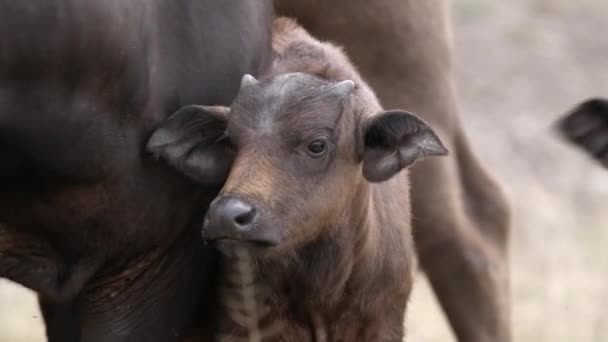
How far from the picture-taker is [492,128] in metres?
17.8

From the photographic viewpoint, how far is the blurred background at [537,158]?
12.7 metres

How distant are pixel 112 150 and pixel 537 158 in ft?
38.0

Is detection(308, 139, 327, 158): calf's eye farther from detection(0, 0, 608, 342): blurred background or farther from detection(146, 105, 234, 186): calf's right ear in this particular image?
detection(0, 0, 608, 342): blurred background

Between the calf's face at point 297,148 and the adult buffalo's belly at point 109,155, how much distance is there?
172mm

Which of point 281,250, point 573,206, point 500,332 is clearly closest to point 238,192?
point 281,250

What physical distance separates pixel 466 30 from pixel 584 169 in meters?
2.76

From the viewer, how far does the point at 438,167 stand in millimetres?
8469

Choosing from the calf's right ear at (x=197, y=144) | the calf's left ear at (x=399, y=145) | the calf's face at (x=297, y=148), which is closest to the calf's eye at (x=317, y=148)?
the calf's face at (x=297, y=148)

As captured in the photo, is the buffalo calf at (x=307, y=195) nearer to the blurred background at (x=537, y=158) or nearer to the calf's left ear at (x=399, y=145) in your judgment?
the calf's left ear at (x=399, y=145)

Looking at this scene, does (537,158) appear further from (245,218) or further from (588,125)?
Result: (245,218)

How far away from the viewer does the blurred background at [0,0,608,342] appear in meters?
12.7

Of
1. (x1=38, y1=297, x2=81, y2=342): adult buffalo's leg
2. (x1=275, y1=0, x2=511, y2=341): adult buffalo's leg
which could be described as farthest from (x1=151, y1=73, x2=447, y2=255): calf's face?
(x1=275, y1=0, x2=511, y2=341): adult buffalo's leg

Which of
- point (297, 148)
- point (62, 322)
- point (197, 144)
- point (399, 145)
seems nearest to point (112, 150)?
point (197, 144)

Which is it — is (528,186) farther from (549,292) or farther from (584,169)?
(549,292)
